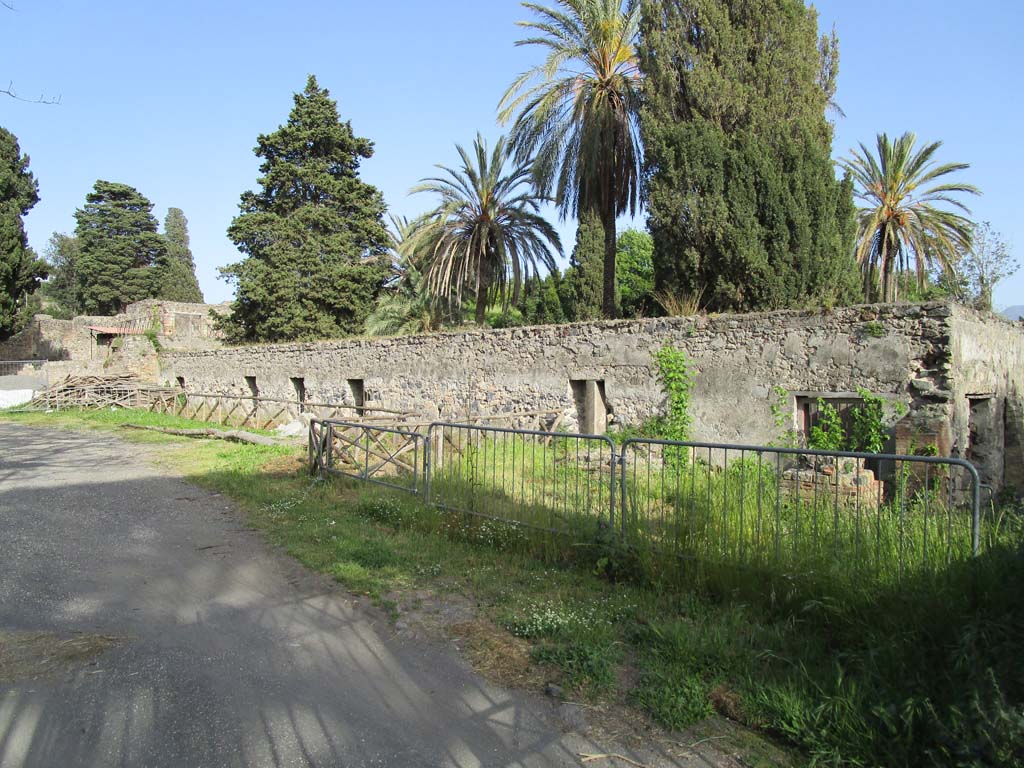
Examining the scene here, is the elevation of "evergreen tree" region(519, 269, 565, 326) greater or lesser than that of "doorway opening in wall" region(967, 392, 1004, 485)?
greater

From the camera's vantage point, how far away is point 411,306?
29.3 m

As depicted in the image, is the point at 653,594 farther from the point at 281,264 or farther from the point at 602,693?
the point at 281,264

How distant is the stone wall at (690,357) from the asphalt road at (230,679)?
7.89 meters

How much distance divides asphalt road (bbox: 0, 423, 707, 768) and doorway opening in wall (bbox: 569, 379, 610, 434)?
8010mm

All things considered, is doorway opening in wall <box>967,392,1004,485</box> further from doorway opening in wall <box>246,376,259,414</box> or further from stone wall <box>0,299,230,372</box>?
stone wall <box>0,299,230,372</box>

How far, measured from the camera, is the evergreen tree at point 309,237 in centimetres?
2964

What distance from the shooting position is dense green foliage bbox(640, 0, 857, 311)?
14734 mm

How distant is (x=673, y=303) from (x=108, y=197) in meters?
56.1

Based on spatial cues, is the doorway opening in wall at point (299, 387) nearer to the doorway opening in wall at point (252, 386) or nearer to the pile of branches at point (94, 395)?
the doorway opening in wall at point (252, 386)

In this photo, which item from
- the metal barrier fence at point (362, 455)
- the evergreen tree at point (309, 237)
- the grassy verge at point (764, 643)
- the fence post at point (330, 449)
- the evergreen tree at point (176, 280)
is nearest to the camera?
the grassy verge at point (764, 643)

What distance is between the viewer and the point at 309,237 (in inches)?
1179

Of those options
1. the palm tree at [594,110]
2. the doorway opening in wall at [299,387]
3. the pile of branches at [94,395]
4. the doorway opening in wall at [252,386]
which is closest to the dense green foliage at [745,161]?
the palm tree at [594,110]

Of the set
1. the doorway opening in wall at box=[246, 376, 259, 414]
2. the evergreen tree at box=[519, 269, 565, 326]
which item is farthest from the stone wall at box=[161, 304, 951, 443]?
the evergreen tree at box=[519, 269, 565, 326]

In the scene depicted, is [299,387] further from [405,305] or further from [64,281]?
[64,281]
